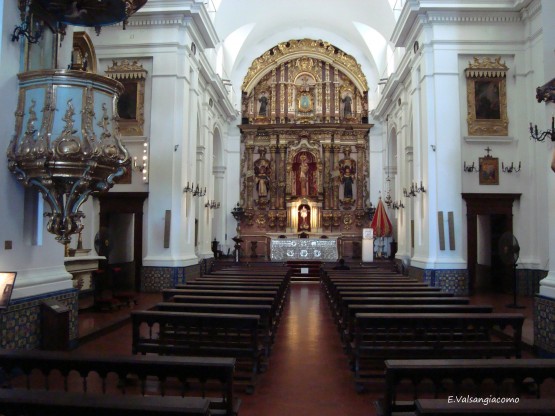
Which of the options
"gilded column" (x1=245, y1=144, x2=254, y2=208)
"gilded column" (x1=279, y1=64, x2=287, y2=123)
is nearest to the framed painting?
"gilded column" (x1=245, y1=144, x2=254, y2=208)

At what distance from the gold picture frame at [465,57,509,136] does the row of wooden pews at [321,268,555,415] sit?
22.6ft

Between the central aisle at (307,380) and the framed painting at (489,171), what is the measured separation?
20.8 ft

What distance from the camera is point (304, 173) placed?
2305cm

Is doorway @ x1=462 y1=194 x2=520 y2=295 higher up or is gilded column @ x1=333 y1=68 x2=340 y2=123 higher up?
gilded column @ x1=333 y1=68 x2=340 y2=123

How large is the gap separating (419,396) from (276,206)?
1824 centimetres

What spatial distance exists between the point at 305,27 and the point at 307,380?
20063 mm

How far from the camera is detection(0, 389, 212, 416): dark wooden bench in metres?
2.46

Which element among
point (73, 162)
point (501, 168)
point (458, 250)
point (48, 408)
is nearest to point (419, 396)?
point (48, 408)

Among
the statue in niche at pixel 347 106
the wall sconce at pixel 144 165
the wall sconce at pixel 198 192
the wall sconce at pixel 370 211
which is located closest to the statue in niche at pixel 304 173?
the wall sconce at pixel 370 211

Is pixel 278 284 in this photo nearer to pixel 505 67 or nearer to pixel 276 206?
pixel 505 67

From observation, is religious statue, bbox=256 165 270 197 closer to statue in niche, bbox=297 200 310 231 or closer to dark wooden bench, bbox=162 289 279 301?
statue in niche, bbox=297 200 310 231

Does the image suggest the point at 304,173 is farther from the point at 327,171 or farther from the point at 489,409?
the point at 489,409

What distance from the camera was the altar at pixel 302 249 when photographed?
19.7 metres

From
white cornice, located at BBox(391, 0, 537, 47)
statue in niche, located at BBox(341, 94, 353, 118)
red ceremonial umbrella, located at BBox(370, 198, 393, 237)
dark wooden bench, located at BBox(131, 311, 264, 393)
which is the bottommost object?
dark wooden bench, located at BBox(131, 311, 264, 393)
